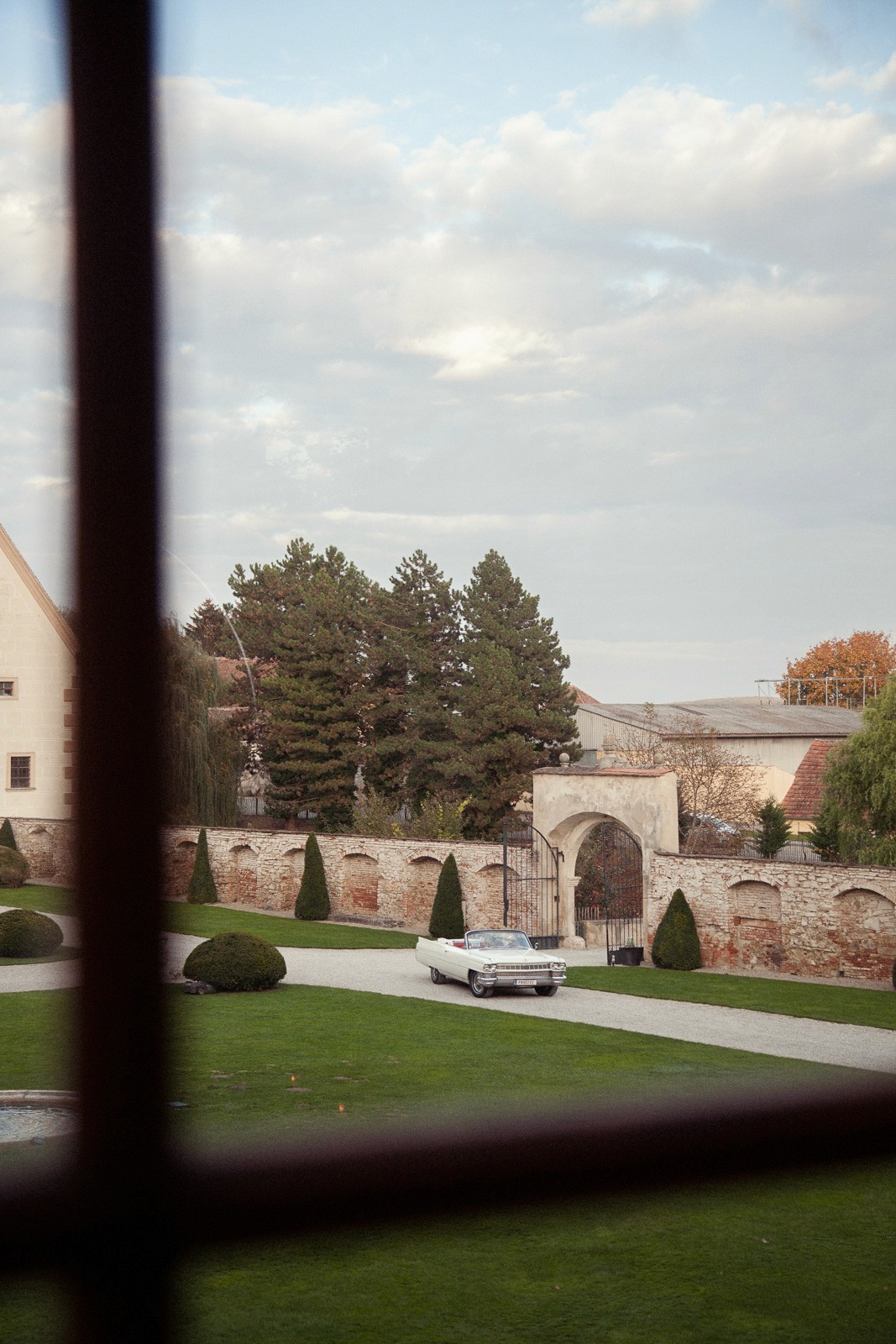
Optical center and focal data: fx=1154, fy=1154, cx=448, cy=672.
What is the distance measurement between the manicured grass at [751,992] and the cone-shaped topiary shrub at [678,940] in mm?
235

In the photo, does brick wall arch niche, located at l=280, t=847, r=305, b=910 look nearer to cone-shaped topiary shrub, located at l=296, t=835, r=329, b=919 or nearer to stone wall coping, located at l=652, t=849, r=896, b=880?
cone-shaped topiary shrub, located at l=296, t=835, r=329, b=919

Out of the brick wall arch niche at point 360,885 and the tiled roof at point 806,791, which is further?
the tiled roof at point 806,791

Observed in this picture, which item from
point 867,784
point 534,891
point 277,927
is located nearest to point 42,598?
point 534,891

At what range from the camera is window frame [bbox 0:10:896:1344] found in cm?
142

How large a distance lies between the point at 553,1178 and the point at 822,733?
4153cm

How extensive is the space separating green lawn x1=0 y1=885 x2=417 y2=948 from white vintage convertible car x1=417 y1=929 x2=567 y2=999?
4.52 metres

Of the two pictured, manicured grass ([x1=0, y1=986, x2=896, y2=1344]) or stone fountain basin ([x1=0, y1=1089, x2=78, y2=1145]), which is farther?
stone fountain basin ([x1=0, y1=1089, x2=78, y2=1145])

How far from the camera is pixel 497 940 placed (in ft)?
60.8

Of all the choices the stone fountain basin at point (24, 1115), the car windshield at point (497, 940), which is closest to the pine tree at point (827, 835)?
the car windshield at point (497, 940)

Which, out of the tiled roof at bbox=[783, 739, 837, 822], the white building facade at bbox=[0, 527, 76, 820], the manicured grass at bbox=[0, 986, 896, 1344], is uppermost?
the white building facade at bbox=[0, 527, 76, 820]

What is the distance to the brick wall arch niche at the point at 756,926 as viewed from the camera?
19.4 meters

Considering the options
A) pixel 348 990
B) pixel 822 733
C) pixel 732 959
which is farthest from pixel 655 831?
pixel 822 733

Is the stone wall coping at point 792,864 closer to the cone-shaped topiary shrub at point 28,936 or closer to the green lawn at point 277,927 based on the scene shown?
the green lawn at point 277,927

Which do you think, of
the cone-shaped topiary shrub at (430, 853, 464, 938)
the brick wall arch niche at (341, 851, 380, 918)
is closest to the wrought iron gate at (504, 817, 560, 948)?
the cone-shaped topiary shrub at (430, 853, 464, 938)
